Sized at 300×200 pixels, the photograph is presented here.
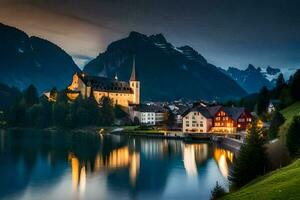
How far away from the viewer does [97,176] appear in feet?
184

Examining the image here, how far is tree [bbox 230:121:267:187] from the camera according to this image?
38.6 m

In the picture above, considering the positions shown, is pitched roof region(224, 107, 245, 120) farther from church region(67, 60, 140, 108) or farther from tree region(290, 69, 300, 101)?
church region(67, 60, 140, 108)

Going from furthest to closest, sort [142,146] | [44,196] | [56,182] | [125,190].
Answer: [142,146]
[56,182]
[125,190]
[44,196]

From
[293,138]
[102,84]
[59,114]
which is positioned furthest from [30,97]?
[293,138]

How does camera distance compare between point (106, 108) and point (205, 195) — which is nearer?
point (205, 195)

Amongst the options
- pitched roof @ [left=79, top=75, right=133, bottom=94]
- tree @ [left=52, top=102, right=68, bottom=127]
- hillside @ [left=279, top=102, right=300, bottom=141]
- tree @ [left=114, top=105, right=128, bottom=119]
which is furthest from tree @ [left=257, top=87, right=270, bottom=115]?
pitched roof @ [left=79, top=75, right=133, bottom=94]

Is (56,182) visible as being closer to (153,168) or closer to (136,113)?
(153,168)

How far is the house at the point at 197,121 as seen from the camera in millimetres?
122438

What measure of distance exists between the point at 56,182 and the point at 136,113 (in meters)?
124

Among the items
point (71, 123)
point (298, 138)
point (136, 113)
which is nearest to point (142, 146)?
point (298, 138)

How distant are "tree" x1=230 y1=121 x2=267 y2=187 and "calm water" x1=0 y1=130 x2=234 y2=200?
6452 millimetres

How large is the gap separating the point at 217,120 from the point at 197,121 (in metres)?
5.93

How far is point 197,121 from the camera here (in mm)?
123438

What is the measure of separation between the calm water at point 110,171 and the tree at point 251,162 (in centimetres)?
645
